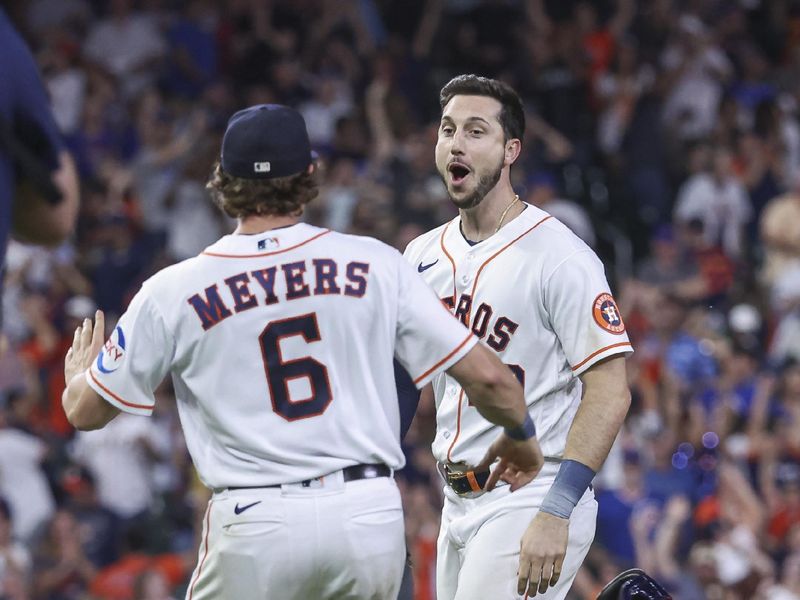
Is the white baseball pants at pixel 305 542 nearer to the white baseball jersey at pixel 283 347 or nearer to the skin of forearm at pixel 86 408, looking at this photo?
the white baseball jersey at pixel 283 347

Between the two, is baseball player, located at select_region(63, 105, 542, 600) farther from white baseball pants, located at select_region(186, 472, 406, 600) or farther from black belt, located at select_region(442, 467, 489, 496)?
black belt, located at select_region(442, 467, 489, 496)

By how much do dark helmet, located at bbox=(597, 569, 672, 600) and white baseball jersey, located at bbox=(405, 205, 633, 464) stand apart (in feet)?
2.57

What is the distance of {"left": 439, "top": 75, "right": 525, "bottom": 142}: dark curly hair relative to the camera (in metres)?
5.23

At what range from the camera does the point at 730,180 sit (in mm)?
13383

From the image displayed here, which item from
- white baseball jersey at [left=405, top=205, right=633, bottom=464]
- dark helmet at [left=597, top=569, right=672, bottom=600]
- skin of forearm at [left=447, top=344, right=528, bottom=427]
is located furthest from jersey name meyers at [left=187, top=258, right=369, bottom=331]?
dark helmet at [left=597, top=569, right=672, bottom=600]

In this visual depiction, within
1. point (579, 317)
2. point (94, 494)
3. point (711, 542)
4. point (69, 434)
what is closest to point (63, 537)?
point (94, 494)

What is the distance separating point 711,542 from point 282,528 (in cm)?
688

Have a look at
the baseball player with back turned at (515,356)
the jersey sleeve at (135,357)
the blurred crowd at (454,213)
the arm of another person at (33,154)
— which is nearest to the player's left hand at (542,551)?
the baseball player with back turned at (515,356)

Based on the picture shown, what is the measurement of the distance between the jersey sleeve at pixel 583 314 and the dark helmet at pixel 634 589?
3.28ft

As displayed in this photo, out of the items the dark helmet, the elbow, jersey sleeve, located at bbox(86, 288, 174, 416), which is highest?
jersey sleeve, located at bbox(86, 288, 174, 416)

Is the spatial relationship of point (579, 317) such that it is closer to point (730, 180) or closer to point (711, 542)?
point (711, 542)

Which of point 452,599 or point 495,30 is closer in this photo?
point 452,599

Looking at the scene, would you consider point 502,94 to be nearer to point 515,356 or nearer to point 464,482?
point 515,356

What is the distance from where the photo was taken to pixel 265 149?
4.11 metres
